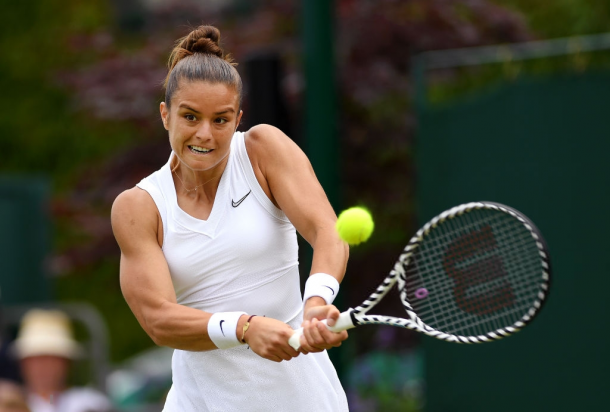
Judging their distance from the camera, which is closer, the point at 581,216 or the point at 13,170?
the point at 581,216

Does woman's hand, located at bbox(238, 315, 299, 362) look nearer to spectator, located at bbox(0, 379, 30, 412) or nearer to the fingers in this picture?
the fingers

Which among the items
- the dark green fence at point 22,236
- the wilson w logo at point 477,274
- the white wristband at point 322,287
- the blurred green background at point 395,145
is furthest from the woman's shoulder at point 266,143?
the dark green fence at point 22,236

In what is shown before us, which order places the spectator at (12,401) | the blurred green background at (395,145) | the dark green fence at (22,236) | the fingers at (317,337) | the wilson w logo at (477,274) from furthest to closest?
the dark green fence at (22,236) < the blurred green background at (395,145) < the spectator at (12,401) < the wilson w logo at (477,274) < the fingers at (317,337)

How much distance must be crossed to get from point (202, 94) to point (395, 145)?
14.3 feet

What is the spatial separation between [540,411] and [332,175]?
167 cm

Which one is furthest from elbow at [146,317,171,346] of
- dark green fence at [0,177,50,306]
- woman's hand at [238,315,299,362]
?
dark green fence at [0,177,50,306]

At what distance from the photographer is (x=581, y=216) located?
5242 mm

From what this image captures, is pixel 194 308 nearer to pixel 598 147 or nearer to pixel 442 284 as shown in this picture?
pixel 442 284

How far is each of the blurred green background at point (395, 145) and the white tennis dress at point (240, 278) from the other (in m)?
1.98

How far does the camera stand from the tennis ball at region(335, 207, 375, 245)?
3.04 meters

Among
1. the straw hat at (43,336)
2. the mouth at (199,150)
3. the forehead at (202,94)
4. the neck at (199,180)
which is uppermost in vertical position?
the forehead at (202,94)

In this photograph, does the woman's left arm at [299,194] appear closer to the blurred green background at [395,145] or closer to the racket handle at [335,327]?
the racket handle at [335,327]

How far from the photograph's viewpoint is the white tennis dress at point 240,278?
3.27 m

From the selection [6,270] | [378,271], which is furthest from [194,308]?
[6,270]
